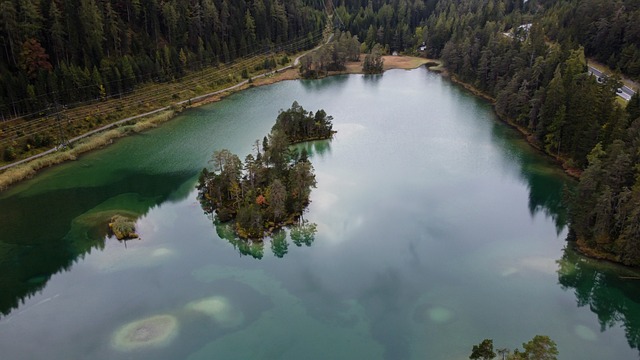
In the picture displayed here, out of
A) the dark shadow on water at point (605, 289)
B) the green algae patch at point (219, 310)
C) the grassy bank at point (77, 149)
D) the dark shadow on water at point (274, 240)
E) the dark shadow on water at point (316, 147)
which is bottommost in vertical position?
the dark shadow on water at point (605, 289)

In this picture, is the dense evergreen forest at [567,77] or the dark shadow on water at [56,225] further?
the dense evergreen forest at [567,77]

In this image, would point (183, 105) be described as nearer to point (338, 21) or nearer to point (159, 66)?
point (159, 66)

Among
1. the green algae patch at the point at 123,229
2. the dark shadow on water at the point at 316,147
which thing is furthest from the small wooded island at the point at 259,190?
the dark shadow on water at the point at 316,147

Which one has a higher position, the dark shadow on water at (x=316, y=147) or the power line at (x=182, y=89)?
the power line at (x=182, y=89)

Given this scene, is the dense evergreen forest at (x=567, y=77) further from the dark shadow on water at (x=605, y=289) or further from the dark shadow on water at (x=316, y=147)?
the dark shadow on water at (x=316, y=147)

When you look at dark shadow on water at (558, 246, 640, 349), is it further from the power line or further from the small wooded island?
the power line

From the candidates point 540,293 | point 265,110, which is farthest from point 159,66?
point 540,293

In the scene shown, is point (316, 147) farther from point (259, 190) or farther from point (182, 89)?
point (182, 89)

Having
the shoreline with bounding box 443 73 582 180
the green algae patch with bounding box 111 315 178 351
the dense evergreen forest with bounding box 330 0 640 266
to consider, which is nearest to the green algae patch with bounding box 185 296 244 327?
the green algae patch with bounding box 111 315 178 351
